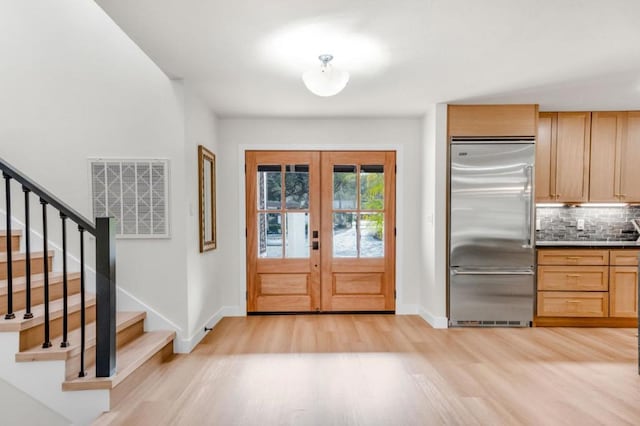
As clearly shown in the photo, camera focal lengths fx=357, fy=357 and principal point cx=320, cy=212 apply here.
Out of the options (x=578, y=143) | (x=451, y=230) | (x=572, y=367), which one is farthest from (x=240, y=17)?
(x=578, y=143)

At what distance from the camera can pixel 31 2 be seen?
3.18 meters

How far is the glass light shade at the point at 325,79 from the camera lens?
2.58 m

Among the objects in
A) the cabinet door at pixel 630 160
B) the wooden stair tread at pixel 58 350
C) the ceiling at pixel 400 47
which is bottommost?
the wooden stair tread at pixel 58 350

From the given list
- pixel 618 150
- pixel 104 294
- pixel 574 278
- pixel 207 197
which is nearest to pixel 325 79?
pixel 207 197

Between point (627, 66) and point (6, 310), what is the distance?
4915mm

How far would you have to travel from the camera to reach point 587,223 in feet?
14.5

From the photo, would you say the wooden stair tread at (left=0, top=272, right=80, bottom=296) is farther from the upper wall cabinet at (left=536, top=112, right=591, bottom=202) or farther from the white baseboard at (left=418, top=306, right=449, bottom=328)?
the upper wall cabinet at (left=536, top=112, right=591, bottom=202)

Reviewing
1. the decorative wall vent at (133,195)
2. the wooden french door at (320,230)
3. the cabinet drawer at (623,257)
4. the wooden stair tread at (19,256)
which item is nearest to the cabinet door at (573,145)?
the cabinet drawer at (623,257)

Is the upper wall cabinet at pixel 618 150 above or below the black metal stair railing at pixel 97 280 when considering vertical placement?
above

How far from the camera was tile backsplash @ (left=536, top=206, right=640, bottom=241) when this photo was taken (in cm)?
438

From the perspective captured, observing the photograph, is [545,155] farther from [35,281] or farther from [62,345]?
[35,281]

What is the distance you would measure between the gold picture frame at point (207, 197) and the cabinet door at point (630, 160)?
4616 mm

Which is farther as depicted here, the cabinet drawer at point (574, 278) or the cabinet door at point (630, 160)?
the cabinet door at point (630, 160)

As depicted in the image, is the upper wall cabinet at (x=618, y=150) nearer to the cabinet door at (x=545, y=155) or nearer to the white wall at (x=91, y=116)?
the cabinet door at (x=545, y=155)
